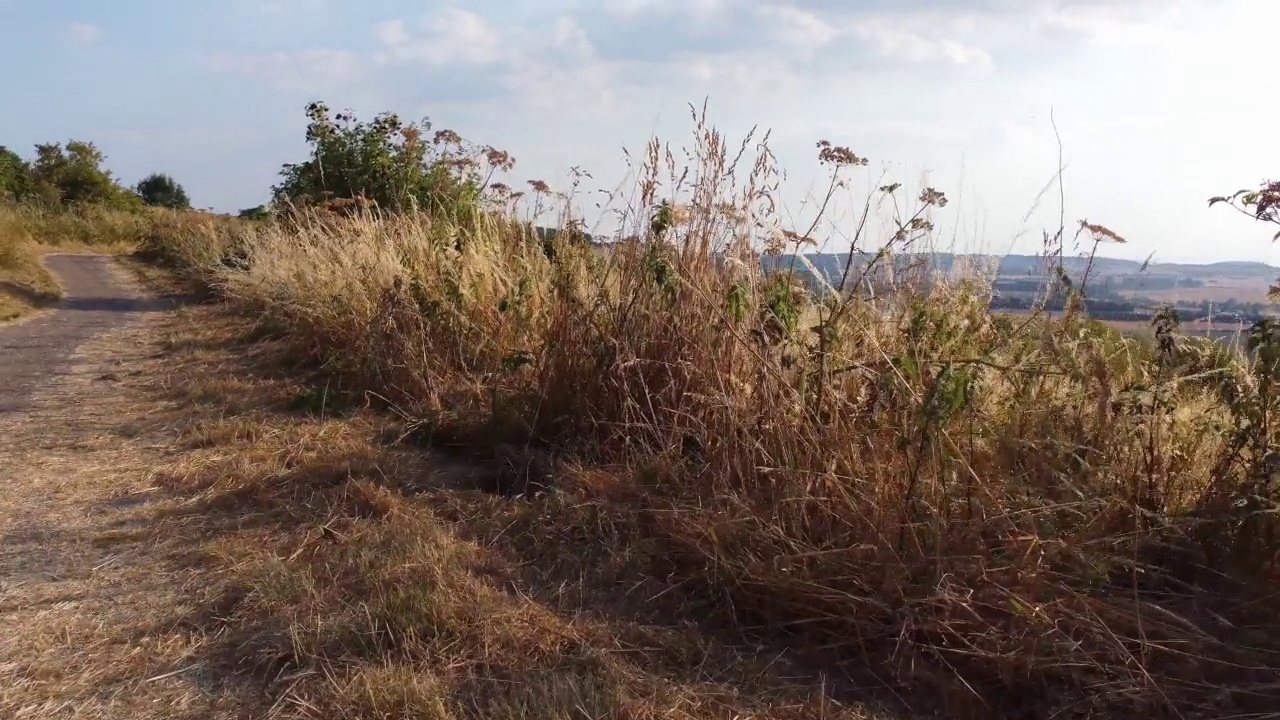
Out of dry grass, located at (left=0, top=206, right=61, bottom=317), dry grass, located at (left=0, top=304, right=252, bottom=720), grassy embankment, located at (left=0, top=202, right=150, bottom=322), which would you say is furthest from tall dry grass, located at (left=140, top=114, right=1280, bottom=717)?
grassy embankment, located at (left=0, top=202, right=150, bottom=322)

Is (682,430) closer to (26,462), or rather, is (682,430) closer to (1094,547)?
(1094,547)

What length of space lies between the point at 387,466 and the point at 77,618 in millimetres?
→ 1662

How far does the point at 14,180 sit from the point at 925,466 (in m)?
36.1

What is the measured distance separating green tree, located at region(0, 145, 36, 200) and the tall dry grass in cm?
3080

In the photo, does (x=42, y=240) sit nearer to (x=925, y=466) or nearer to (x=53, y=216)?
(x=53, y=216)

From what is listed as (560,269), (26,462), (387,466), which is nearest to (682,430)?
(387,466)

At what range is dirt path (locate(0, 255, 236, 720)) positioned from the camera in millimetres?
2926

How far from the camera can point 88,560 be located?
3.90 metres

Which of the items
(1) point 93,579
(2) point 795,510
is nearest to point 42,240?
(1) point 93,579

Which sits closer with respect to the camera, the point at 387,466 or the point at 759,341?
the point at 759,341

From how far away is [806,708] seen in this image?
9.36ft

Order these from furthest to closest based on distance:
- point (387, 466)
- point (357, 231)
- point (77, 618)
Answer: point (357, 231)
point (387, 466)
point (77, 618)

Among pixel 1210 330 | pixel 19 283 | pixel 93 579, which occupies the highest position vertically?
pixel 1210 330

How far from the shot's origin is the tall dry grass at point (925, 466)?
2922mm
